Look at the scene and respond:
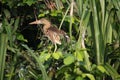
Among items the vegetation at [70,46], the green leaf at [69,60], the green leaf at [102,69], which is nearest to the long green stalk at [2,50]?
the vegetation at [70,46]

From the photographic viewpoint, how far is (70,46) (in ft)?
6.48

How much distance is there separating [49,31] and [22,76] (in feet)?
1.35

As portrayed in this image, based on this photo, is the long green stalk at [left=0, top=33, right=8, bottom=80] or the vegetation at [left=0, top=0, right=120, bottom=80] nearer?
the vegetation at [left=0, top=0, right=120, bottom=80]

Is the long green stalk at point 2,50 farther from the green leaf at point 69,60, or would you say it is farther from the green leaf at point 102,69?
the green leaf at point 102,69

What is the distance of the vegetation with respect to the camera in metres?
1.84

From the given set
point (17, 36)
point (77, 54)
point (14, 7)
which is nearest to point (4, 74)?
point (17, 36)

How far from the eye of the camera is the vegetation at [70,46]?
6.05ft

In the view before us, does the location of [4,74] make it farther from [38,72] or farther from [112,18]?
[112,18]

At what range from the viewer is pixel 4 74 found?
2.20 m

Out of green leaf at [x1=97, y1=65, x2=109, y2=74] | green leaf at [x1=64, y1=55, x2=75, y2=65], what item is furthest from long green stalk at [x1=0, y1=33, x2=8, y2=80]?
green leaf at [x1=97, y1=65, x2=109, y2=74]

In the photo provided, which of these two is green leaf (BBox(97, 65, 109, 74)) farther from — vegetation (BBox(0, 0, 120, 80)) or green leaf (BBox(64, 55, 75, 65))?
green leaf (BBox(64, 55, 75, 65))

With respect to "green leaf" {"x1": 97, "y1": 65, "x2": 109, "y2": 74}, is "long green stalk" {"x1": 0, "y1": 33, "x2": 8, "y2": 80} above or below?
above

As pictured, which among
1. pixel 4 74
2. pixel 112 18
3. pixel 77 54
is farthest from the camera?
pixel 4 74

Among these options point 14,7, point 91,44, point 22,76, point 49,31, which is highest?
point 14,7
